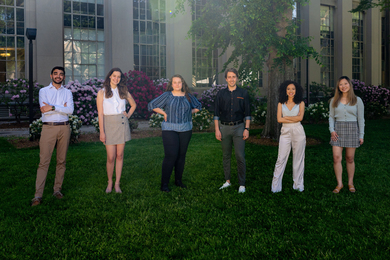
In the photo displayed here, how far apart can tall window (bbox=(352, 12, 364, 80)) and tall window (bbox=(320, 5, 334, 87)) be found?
267 centimetres

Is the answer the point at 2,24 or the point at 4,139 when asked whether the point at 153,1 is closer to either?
the point at 2,24

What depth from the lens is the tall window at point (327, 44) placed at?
2859 cm

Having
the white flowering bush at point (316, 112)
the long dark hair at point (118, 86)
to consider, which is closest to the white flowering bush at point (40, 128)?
the long dark hair at point (118, 86)

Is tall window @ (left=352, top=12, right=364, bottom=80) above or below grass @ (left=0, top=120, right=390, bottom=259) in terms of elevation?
above

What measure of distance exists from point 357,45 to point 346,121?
1150 inches

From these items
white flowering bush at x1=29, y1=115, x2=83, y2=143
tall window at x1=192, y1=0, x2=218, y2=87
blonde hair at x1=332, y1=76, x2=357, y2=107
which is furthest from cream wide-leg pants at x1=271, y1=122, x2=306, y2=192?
tall window at x1=192, y1=0, x2=218, y2=87

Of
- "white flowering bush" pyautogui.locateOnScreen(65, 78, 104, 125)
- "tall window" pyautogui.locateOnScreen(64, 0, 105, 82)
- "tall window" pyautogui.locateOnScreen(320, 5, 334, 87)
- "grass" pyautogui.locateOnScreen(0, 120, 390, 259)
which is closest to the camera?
"grass" pyautogui.locateOnScreen(0, 120, 390, 259)

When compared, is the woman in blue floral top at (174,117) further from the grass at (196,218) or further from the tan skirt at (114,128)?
the grass at (196,218)

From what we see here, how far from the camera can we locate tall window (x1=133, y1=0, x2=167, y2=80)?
848 inches

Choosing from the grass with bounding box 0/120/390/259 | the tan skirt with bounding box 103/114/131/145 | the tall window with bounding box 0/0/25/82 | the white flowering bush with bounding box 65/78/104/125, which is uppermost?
the tall window with bounding box 0/0/25/82

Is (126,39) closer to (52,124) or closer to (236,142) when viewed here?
(52,124)

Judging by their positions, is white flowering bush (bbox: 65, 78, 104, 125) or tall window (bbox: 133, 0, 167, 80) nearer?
white flowering bush (bbox: 65, 78, 104, 125)

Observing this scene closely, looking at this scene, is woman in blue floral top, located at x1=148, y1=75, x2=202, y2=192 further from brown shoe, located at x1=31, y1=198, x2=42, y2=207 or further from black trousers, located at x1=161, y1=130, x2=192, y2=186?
brown shoe, located at x1=31, y1=198, x2=42, y2=207

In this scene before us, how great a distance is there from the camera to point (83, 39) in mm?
20078
